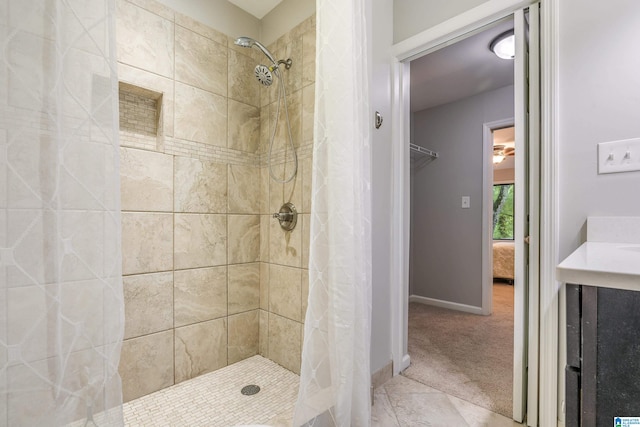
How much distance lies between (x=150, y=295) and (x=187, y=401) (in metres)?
0.57

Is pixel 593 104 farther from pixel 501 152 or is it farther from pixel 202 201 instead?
pixel 501 152

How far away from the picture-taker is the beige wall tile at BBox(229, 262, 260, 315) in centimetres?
185

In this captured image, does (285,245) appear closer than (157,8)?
No

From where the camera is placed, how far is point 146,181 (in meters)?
1.49

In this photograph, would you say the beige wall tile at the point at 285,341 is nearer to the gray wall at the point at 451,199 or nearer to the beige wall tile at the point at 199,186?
the beige wall tile at the point at 199,186

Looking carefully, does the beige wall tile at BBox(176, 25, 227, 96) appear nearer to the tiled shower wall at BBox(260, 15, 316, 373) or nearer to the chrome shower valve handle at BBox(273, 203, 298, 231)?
the tiled shower wall at BBox(260, 15, 316, 373)

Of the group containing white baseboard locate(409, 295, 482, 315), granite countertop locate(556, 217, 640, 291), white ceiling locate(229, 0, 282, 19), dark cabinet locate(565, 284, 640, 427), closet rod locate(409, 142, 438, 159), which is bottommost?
white baseboard locate(409, 295, 482, 315)

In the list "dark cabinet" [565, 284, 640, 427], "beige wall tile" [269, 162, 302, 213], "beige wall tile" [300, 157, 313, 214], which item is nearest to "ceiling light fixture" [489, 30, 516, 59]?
"beige wall tile" [300, 157, 313, 214]

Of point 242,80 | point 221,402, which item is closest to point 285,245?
point 221,402

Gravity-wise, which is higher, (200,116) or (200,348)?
(200,116)

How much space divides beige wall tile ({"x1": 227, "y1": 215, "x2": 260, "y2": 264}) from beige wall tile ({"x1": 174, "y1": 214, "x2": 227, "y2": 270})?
5 centimetres

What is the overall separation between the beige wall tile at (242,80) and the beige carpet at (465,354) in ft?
6.86

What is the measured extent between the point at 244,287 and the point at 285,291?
303 millimetres

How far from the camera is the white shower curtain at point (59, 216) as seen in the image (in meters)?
0.51
